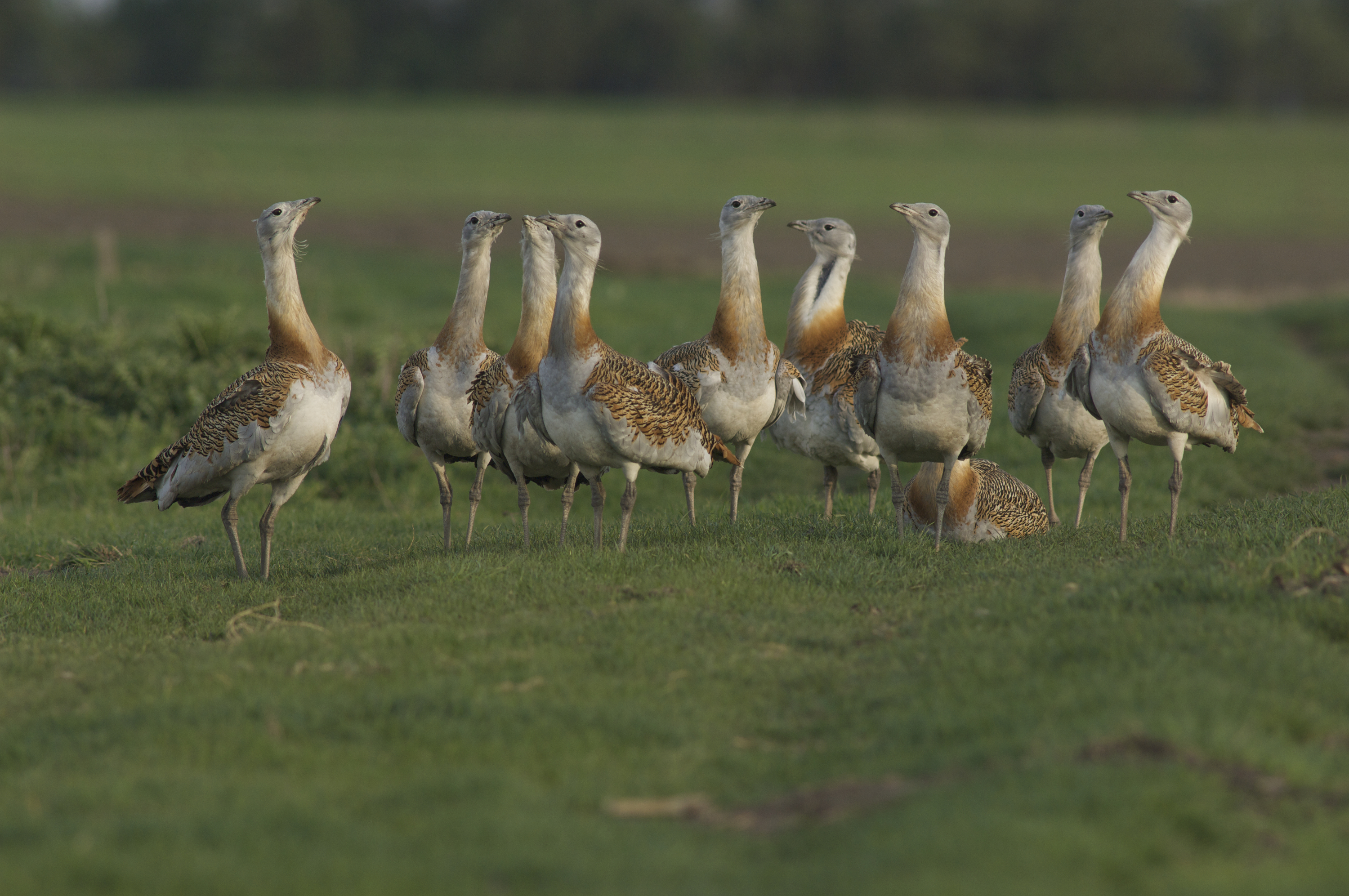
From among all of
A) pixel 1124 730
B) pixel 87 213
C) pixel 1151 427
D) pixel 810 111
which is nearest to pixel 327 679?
pixel 1124 730

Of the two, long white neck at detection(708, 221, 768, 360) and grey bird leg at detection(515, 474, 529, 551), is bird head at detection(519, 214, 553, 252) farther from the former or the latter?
grey bird leg at detection(515, 474, 529, 551)

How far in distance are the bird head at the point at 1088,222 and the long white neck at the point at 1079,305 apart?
2cm

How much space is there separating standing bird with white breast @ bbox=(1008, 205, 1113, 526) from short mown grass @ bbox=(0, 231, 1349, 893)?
2.31ft

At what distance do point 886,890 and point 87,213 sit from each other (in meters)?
33.2

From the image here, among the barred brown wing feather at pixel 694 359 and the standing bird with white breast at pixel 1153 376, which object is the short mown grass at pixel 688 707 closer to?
the standing bird with white breast at pixel 1153 376

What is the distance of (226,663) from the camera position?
236 inches

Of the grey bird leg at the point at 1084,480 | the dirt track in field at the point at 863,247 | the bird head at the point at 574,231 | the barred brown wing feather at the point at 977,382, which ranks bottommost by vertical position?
the dirt track in field at the point at 863,247

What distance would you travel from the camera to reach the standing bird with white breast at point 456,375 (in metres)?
8.75

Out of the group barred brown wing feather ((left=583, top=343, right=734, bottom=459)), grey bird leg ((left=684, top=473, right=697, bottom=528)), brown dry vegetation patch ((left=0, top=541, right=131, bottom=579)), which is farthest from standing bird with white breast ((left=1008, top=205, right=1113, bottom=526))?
brown dry vegetation patch ((left=0, top=541, right=131, bottom=579))

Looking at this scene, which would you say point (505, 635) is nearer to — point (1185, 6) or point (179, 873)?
point (179, 873)

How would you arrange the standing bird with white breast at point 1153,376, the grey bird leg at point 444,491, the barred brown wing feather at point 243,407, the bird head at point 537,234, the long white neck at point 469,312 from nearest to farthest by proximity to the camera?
1. the barred brown wing feather at point 243,407
2. the standing bird with white breast at point 1153,376
3. the bird head at point 537,234
4. the long white neck at point 469,312
5. the grey bird leg at point 444,491

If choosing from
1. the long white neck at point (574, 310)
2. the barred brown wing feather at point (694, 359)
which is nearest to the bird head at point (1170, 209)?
the barred brown wing feather at point (694, 359)

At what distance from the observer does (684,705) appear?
5508 millimetres

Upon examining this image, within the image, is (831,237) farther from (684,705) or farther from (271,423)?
(684,705)
